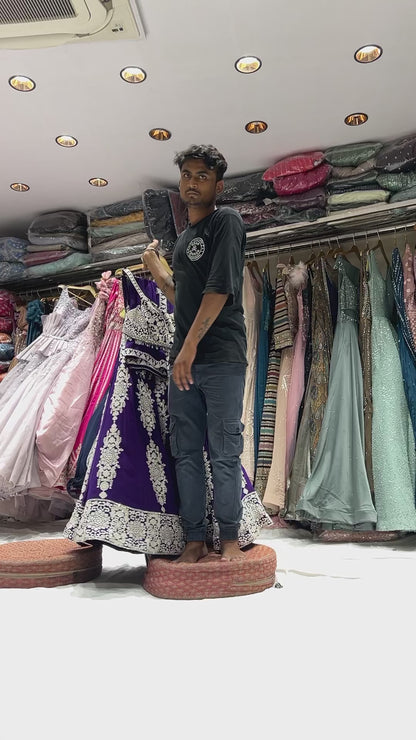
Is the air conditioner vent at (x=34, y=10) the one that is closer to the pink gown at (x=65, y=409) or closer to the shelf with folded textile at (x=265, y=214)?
the shelf with folded textile at (x=265, y=214)

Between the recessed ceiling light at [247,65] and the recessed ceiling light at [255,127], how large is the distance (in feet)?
1.19

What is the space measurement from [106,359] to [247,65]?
61.3 inches

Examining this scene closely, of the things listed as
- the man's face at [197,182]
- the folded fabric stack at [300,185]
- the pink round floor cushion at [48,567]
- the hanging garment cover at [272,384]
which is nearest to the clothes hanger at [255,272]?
the hanging garment cover at [272,384]

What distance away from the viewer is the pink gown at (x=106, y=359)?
277cm

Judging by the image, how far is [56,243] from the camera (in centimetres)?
360

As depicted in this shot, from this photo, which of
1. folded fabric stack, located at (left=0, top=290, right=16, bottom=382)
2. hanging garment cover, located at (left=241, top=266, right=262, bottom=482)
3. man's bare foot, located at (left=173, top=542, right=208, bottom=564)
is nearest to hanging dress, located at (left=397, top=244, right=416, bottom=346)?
hanging garment cover, located at (left=241, top=266, right=262, bottom=482)

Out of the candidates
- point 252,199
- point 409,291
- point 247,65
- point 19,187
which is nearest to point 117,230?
A: point 19,187

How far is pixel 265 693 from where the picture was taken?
0.84 meters

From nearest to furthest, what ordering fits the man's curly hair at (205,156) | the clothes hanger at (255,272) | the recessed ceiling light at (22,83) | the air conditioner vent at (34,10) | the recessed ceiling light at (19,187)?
the man's curly hair at (205,156) < the air conditioner vent at (34,10) < the recessed ceiling light at (22,83) < the clothes hanger at (255,272) < the recessed ceiling light at (19,187)

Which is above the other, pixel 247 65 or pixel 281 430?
pixel 247 65

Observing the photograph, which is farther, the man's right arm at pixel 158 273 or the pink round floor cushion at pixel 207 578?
the man's right arm at pixel 158 273

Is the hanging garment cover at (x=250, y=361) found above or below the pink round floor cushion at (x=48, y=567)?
above

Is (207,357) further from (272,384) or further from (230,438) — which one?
(272,384)

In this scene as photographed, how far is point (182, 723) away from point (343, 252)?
8.75 feet
